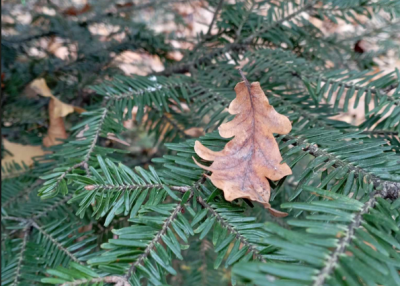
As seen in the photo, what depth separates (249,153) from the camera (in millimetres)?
294

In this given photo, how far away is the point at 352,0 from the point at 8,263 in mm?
708

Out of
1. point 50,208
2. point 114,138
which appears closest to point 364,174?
point 114,138

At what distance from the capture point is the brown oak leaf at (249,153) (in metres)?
0.27

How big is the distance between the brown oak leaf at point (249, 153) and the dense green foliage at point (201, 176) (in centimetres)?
2

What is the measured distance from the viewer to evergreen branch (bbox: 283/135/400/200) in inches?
9.5

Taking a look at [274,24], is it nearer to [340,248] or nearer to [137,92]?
[137,92]

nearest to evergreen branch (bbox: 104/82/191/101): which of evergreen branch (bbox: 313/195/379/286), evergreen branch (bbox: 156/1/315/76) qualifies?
evergreen branch (bbox: 156/1/315/76)

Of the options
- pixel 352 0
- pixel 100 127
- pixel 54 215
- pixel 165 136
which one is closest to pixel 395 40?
pixel 352 0

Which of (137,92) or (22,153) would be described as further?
(22,153)

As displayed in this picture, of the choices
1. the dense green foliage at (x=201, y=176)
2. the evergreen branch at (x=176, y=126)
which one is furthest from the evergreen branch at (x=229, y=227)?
the evergreen branch at (x=176, y=126)

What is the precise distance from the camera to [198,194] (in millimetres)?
285

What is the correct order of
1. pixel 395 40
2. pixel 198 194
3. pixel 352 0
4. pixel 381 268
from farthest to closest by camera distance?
1. pixel 395 40
2. pixel 352 0
3. pixel 198 194
4. pixel 381 268

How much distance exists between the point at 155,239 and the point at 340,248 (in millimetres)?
141

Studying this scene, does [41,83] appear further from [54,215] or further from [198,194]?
[198,194]
